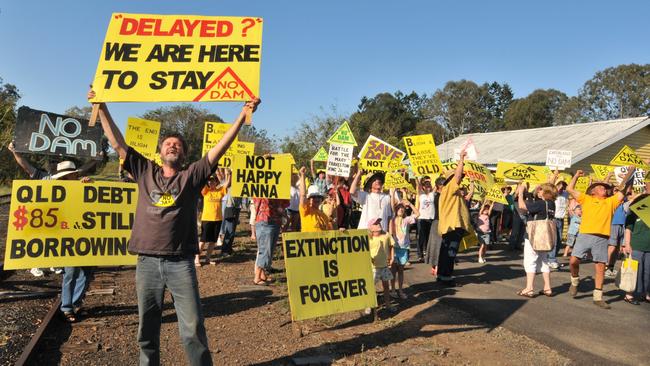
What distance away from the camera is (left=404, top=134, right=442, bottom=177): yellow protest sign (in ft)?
36.4

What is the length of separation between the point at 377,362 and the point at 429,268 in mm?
6200

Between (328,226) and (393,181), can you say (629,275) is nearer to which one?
(328,226)

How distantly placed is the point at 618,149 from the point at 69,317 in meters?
23.7

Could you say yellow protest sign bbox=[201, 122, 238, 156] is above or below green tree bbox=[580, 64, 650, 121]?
below

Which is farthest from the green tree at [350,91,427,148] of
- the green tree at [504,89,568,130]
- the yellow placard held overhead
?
the yellow placard held overhead

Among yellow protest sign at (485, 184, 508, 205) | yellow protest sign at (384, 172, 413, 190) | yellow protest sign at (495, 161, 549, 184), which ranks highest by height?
yellow protest sign at (495, 161, 549, 184)

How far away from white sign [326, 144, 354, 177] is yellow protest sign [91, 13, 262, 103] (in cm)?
594

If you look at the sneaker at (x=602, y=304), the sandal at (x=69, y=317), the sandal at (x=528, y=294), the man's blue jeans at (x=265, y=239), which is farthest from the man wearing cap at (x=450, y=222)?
the sandal at (x=69, y=317)

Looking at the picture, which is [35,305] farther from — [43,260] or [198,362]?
[198,362]

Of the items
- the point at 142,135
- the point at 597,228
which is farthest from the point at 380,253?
the point at 142,135

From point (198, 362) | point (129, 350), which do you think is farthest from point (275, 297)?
point (198, 362)

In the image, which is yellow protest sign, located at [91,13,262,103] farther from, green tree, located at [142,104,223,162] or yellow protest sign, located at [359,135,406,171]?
green tree, located at [142,104,223,162]

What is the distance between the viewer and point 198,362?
3.83 meters

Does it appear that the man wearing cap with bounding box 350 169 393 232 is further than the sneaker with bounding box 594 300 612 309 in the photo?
No
